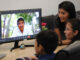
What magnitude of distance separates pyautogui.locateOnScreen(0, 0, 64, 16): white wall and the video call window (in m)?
1.48

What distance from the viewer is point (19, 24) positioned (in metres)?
2.12

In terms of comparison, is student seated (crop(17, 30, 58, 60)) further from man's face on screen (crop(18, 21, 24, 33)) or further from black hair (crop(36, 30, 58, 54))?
man's face on screen (crop(18, 21, 24, 33))

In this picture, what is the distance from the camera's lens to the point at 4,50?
2.12 metres

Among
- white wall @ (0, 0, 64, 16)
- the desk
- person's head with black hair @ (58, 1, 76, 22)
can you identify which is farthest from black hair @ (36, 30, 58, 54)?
white wall @ (0, 0, 64, 16)

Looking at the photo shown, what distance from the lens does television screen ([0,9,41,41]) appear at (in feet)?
6.71

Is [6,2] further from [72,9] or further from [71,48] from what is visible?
[71,48]

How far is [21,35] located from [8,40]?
0.17 m

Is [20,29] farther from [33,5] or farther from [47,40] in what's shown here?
[33,5]

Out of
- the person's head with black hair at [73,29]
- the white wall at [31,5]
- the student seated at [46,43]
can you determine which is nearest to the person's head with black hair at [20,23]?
the person's head with black hair at [73,29]

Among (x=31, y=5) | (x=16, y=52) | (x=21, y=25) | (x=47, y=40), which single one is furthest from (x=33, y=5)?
(x=47, y=40)

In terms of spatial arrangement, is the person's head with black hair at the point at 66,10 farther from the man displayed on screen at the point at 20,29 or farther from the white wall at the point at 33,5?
the white wall at the point at 33,5

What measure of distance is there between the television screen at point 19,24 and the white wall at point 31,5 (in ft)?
4.84

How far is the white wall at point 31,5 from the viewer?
11.6 feet

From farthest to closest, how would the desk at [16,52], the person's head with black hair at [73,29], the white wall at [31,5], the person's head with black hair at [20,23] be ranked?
1. the white wall at [31,5]
2. the person's head with black hair at [20,23]
3. the person's head with black hair at [73,29]
4. the desk at [16,52]
